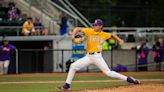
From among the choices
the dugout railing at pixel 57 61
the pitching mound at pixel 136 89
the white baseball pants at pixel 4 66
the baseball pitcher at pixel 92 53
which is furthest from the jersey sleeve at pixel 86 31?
the dugout railing at pixel 57 61

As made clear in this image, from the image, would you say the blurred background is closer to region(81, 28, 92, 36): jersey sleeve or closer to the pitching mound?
region(81, 28, 92, 36): jersey sleeve

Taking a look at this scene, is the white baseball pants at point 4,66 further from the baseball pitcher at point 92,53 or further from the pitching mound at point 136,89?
the pitching mound at point 136,89

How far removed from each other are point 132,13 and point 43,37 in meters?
11.9

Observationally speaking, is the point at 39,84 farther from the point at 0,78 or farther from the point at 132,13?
the point at 132,13

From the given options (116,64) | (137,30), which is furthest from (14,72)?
(137,30)

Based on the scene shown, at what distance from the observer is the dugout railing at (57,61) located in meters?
28.8

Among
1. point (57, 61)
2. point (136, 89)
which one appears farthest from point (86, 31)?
point (57, 61)

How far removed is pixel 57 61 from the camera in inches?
1172

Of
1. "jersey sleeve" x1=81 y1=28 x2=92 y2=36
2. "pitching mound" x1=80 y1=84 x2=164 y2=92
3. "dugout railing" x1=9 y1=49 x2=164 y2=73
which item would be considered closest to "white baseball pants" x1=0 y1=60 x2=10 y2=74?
"dugout railing" x1=9 y1=49 x2=164 y2=73

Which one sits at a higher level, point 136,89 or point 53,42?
point 53,42

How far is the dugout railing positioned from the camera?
28.8 metres

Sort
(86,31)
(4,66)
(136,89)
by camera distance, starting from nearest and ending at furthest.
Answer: (136,89), (86,31), (4,66)

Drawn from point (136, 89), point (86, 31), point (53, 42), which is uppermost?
point (86, 31)

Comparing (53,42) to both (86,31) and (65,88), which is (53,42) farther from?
(65,88)
